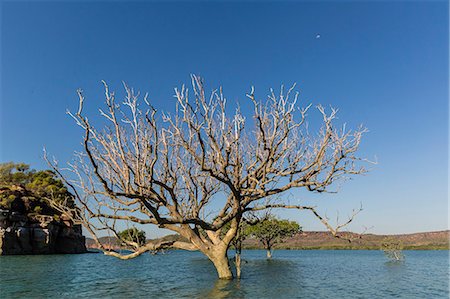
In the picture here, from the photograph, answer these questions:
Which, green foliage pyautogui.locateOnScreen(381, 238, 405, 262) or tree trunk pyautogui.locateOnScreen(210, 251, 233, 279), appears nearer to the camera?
tree trunk pyautogui.locateOnScreen(210, 251, 233, 279)

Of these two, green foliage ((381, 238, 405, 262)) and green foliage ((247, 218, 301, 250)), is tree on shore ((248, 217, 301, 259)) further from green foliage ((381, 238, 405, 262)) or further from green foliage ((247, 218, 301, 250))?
green foliage ((381, 238, 405, 262))

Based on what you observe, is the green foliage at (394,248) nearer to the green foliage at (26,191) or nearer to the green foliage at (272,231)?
the green foliage at (272,231)

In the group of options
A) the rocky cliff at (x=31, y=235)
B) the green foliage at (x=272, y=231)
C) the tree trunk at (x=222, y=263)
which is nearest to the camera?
the tree trunk at (x=222, y=263)

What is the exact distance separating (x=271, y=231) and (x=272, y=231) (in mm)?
195

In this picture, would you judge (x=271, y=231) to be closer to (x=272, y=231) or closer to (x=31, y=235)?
(x=272, y=231)

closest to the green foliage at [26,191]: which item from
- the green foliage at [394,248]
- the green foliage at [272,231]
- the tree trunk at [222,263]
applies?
the green foliage at [272,231]

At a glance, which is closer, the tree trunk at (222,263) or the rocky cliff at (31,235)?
the tree trunk at (222,263)

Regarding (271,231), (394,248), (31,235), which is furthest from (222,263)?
(31,235)

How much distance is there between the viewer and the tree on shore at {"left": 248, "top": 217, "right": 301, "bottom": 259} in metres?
52.0

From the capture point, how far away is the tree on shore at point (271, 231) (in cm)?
5197

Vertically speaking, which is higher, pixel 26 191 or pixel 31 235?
pixel 26 191

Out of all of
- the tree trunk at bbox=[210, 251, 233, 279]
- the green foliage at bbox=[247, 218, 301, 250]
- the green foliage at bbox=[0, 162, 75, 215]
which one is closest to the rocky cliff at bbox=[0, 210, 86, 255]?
the green foliage at bbox=[0, 162, 75, 215]

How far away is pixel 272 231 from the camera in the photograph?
171 ft

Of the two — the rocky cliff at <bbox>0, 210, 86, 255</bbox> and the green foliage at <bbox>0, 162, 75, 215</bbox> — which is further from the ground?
the green foliage at <bbox>0, 162, 75, 215</bbox>
